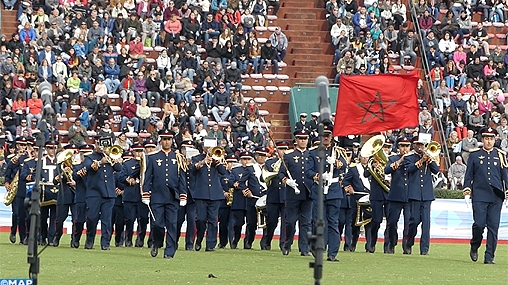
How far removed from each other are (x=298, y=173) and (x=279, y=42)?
1667 centimetres

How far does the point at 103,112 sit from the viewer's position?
33.7 meters

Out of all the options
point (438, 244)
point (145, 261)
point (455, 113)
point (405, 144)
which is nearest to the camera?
point (145, 261)

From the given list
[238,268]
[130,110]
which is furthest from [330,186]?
[130,110]

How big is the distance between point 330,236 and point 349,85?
4.30 meters

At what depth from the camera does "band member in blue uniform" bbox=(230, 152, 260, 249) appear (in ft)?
78.3

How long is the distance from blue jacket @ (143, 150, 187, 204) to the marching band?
0.05 feet

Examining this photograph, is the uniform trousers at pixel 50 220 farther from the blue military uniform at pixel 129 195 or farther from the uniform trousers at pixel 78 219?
the blue military uniform at pixel 129 195

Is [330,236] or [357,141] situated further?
[357,141]

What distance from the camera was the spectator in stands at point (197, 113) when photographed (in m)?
34.2

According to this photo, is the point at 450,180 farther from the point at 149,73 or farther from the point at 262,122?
the point at 149,73

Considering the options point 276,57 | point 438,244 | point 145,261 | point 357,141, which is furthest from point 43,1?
point 145,261

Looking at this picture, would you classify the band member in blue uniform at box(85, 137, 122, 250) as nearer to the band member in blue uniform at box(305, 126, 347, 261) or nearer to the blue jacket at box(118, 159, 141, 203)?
the blue jacket at box(118, 159, 141, 203)

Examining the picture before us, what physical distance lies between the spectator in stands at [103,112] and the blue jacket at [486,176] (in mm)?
15085

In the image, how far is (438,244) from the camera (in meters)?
27.4
